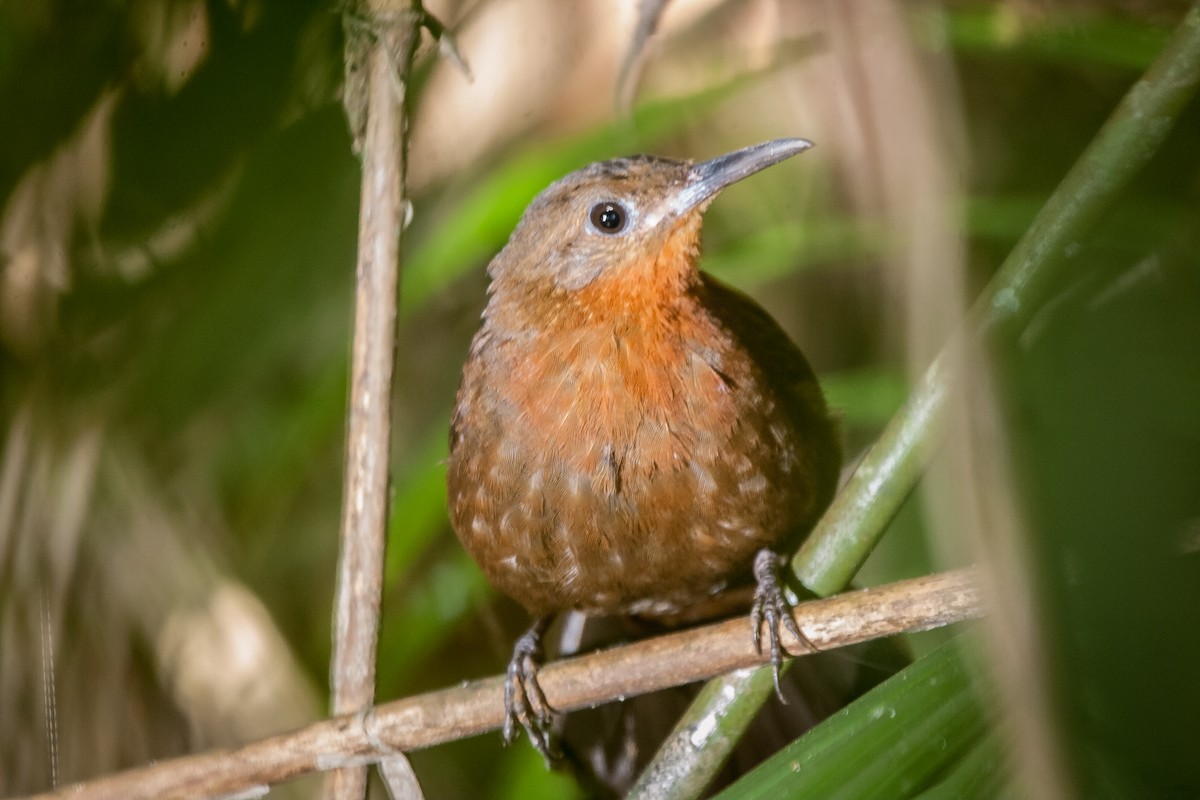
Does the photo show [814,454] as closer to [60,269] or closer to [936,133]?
[936,133]

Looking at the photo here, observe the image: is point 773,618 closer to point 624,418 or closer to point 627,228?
point 624,418

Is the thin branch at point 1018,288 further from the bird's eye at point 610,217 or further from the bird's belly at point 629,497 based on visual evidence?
the bird's eye at point 610,217

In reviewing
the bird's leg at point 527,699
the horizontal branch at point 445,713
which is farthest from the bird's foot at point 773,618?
the bird's leg at point 527,699

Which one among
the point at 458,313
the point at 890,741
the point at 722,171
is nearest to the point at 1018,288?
the point at 890,741

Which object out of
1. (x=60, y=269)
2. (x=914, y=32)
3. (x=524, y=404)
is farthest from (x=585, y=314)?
(x=60, y=269)

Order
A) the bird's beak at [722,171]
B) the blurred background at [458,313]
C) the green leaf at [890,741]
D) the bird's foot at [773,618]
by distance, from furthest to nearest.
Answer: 1. the bird's beak at [722,171]
2. the bird's foot at [773,618]
3. the green leaf at [890,741]
4. the blurred background at [458,313]

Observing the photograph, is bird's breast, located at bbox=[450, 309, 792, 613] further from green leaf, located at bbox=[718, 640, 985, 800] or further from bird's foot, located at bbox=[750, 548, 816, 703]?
green leaf, located at bbox=[718, 640, 985, 800]
